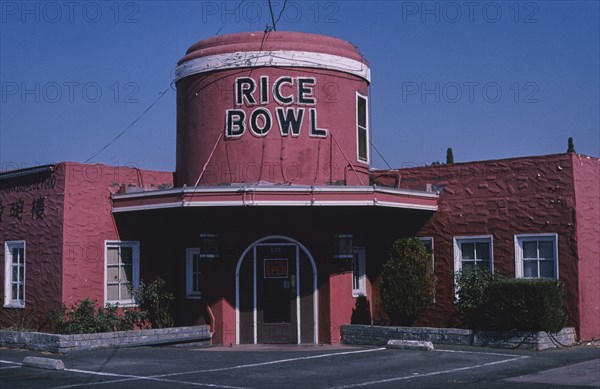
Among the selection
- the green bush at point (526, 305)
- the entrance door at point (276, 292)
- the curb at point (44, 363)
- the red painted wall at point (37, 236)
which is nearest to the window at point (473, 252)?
the green bush at point (526, 305)

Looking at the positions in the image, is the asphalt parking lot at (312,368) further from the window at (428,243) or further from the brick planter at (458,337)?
the window at (428,243)

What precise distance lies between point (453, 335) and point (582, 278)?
311 centimetres

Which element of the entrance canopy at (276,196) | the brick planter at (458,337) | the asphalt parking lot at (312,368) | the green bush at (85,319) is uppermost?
the entrance canopy at (276,196)

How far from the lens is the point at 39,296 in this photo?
20.2m

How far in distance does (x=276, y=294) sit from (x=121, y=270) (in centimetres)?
400

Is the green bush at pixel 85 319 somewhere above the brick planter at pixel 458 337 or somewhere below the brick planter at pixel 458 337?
above

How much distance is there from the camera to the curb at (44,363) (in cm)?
1506

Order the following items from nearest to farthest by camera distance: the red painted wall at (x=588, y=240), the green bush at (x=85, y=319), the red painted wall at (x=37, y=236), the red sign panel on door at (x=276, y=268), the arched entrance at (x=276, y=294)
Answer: the red painted wall at (x=588, y=240) → the green bush at (x=85, y=319) → the red painted wall at (x=37, y=236) → the arched entrance at (x=276, y=294) → the red sign panel on door at (x=276, y=268)

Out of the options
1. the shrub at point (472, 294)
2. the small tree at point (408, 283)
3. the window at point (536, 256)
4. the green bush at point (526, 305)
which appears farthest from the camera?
the small tree at point (408, 283)

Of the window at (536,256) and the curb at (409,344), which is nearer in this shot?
the curb at (409,344)

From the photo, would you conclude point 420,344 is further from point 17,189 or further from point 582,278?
point 17,189

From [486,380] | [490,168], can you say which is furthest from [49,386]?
[490,168]

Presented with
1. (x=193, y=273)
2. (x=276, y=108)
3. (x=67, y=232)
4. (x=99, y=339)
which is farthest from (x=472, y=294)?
(x=67, y=232)

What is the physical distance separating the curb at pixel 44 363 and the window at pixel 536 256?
10165mm
